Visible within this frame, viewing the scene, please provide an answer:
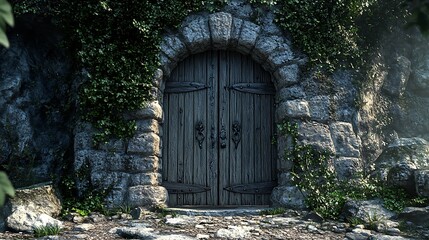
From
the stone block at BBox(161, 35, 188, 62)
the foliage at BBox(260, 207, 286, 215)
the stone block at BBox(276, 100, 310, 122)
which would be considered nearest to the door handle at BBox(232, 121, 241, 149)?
the stone block at BBox(276, 100, 310, 122)

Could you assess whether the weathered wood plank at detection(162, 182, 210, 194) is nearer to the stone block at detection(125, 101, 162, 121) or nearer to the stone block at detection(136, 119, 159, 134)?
the stone block at detection(136, 119, 159, 134)

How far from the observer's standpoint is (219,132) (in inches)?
299

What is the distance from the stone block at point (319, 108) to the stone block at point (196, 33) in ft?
5.56

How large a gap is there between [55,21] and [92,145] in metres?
1.89

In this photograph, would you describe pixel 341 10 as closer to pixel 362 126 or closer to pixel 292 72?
pixel 292 72

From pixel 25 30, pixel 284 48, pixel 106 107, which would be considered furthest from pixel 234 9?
pixel 25 30

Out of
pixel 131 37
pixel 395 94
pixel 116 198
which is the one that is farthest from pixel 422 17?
pixel 395 94

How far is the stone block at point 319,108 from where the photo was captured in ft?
24.1

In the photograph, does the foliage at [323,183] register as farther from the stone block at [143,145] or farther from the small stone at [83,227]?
the small stone at [83,227]

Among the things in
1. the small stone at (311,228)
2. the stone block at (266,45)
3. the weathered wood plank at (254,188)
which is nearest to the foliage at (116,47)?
the stone block at (266,45)

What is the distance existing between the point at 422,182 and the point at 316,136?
1.47 meters

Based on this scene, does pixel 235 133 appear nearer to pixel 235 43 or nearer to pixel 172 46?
pixel 235 43

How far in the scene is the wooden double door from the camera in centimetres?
752

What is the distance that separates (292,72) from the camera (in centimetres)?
738
